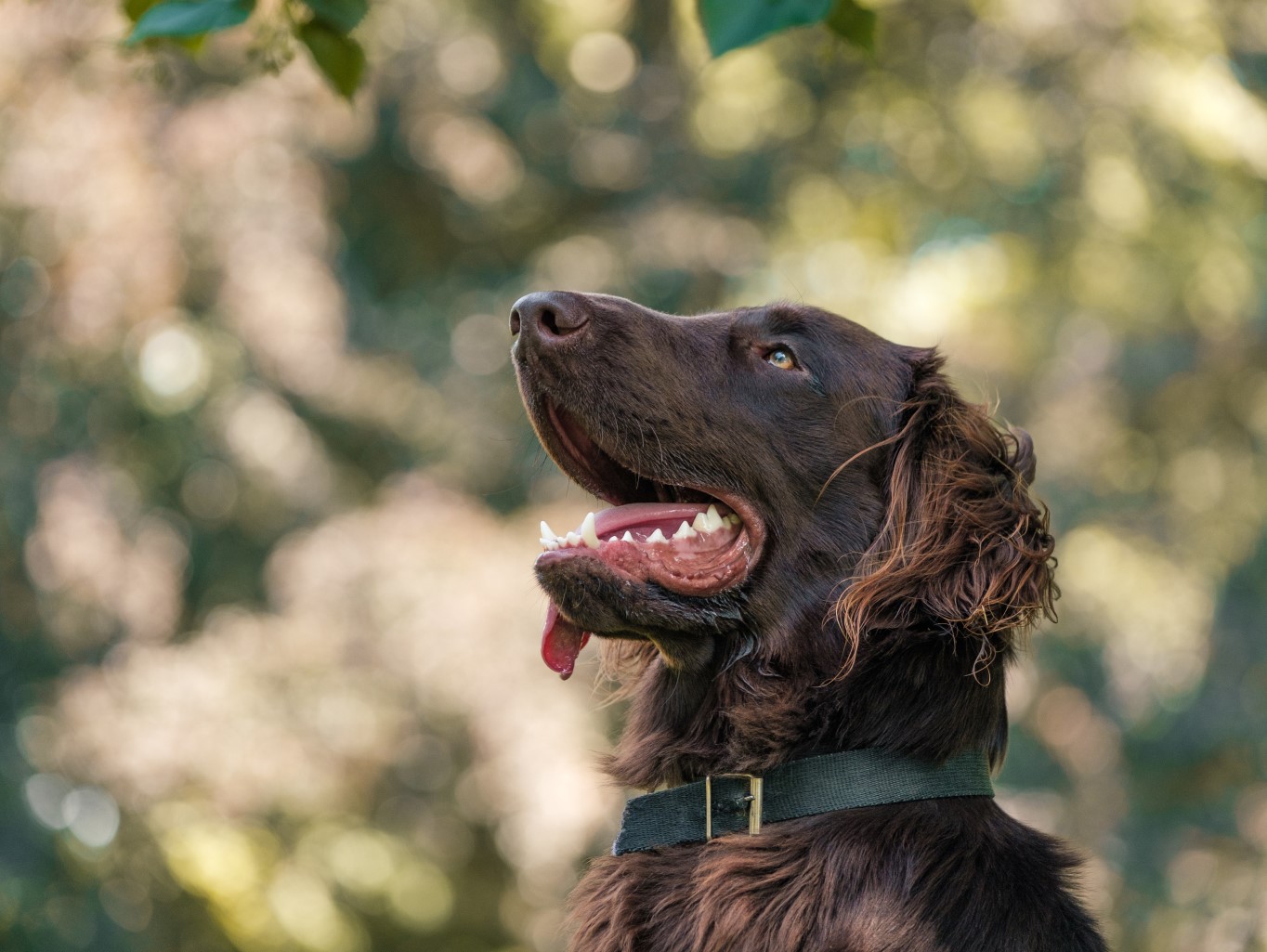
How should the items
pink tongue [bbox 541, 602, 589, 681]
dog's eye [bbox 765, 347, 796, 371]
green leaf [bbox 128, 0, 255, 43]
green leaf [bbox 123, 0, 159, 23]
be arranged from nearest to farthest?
green leaf [bbox 128, 0, 255, 43] → green leaf [bbox 123, 0, 159, 23] → pink tongue [bbox 541, 602, 589, 681] → dog's eye [bbox 765, 347, 796, 371]

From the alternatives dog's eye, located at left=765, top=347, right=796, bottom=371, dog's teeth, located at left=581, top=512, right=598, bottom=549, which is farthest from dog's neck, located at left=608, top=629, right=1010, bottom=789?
dog's eye, located at left=765, top=347, right=796, bottom=371

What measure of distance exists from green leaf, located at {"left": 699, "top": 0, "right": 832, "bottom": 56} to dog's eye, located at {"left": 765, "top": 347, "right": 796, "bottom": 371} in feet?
3.37

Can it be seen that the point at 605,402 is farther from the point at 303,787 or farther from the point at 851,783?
the point at 303,787

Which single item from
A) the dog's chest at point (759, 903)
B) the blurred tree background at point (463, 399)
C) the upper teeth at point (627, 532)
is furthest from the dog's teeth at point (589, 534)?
the blurred tree background at point (463, 399)

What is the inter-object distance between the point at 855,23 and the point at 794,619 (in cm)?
139

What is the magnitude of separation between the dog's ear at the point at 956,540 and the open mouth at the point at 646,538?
31 centimetres

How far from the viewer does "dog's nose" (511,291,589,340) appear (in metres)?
3.28

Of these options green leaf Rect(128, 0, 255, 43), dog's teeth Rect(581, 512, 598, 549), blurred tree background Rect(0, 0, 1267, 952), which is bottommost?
blurred tree background Rect(0, 0, 1267, 952)

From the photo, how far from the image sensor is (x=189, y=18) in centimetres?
271

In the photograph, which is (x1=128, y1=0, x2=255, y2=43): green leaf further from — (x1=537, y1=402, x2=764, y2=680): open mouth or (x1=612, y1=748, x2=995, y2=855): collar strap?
(x1=612, y1=748, x2=995, y2=855): collar strap

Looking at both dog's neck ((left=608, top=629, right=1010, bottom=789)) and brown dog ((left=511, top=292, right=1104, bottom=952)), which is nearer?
brown dog ((left=511, top=292, right=1104, bottom=952))

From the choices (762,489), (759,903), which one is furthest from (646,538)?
(759,903)

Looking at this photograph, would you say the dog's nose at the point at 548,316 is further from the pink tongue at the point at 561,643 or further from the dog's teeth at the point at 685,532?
the pink tongue at the point at 561,643

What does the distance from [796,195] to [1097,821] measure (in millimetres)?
6858
